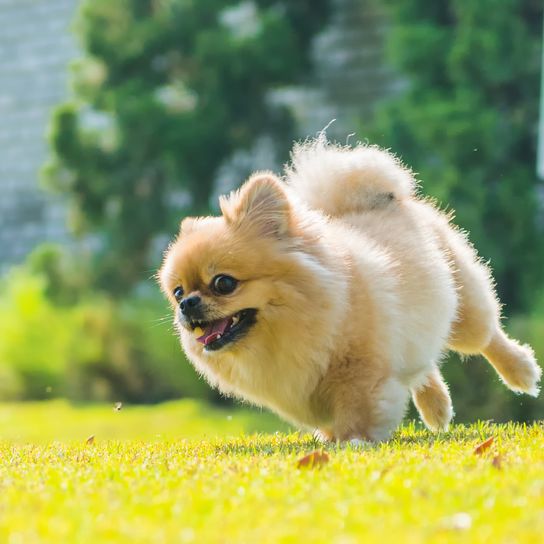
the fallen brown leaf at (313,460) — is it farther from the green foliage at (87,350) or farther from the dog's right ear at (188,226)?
the green foliage at (87,350)

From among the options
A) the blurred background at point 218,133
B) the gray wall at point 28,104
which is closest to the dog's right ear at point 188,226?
the blurred background at point 218,133

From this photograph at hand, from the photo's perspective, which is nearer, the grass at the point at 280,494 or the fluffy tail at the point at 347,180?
the grass at the point at 280,494

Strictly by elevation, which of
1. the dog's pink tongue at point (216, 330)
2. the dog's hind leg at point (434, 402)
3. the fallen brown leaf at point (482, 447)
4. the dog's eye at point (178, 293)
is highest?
the dog's eye at point (178, 293)

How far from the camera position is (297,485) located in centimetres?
324

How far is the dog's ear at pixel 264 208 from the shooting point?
5.04 metres

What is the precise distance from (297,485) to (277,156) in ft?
40.8

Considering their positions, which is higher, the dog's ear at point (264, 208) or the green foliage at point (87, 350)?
the dog's ear at point (264, 208)

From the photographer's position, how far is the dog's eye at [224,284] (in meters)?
4.82

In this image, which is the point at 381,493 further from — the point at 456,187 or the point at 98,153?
the point at 98,153

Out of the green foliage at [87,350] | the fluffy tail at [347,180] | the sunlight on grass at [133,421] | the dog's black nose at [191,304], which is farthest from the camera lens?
the green foliage at [87,350]

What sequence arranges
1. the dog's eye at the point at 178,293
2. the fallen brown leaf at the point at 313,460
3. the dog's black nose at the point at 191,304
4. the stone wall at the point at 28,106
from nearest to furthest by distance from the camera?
the fallen brown leaf at the point at 313,460 < the dog's black nose at the point at 191,304 < the dog's eye at the point at 178,293 < the stone wall at the point at 28,106

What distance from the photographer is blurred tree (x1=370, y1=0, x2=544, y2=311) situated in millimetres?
12594

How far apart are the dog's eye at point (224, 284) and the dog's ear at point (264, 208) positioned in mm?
318

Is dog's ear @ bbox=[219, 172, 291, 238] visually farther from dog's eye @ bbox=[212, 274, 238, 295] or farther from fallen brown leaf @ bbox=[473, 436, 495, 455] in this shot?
fallen brown leaf @ bbox=[473, 436, 495, 455]
